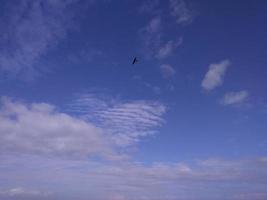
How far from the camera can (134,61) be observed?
237 ft

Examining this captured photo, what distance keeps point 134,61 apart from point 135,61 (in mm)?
628

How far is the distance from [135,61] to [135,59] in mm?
1155

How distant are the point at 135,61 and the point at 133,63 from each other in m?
1.96

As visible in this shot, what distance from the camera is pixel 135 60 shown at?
7312 centimetres

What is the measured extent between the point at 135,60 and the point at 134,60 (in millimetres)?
945

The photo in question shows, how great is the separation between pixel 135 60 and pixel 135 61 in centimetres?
65

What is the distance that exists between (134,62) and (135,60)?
1.45 metres

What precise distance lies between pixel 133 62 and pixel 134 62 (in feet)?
2.71

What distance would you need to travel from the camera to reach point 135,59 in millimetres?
73312

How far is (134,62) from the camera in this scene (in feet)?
237

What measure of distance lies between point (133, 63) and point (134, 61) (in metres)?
1.44

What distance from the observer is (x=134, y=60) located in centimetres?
7231
